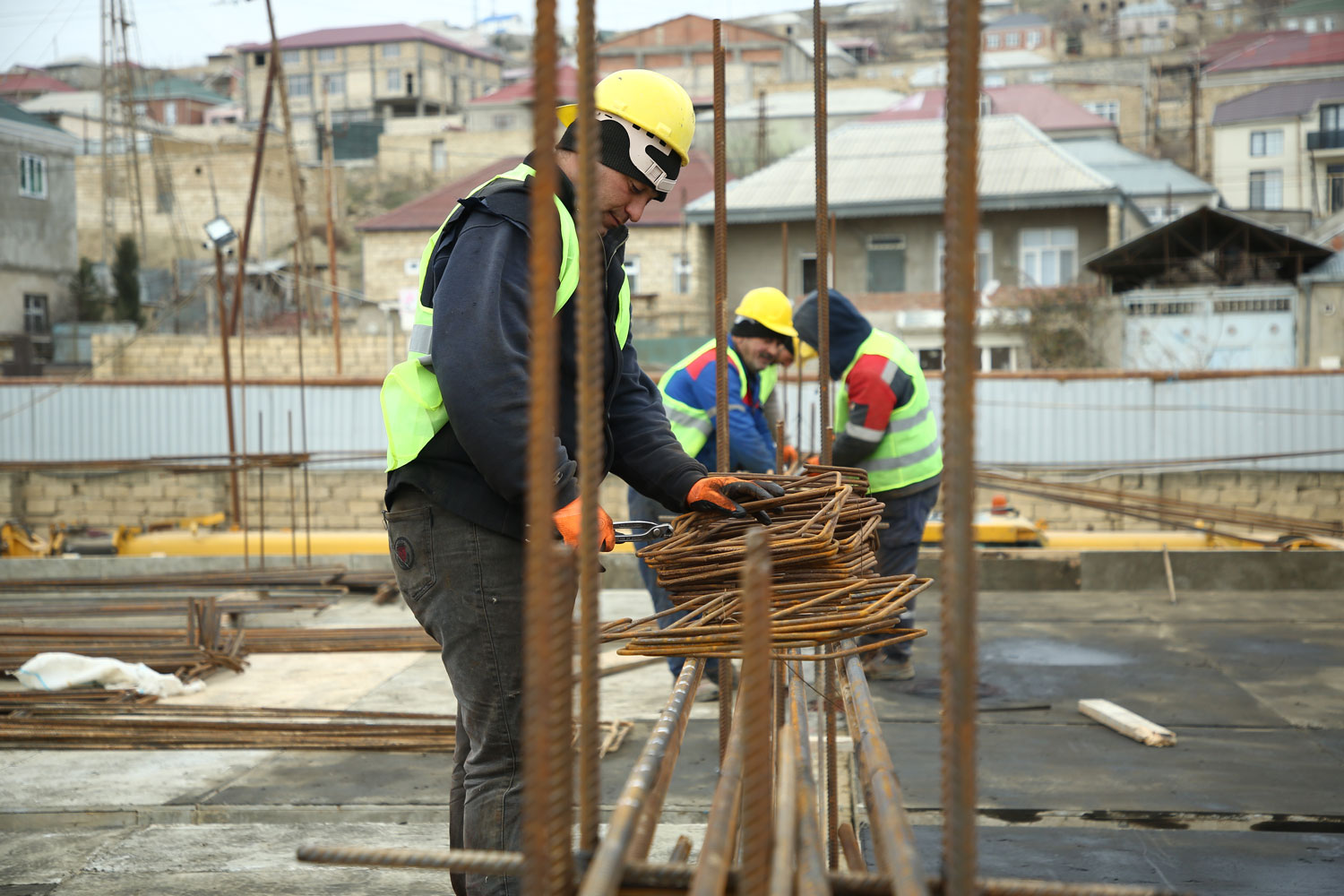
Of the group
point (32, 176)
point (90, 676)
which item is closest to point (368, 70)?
point (32, 176)

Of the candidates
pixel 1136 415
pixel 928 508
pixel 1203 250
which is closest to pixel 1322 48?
pixel 1203 250

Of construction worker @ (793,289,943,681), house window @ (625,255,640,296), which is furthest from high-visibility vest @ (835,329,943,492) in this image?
house window @ (625,255,640,296)

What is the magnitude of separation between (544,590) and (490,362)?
1.11 meters

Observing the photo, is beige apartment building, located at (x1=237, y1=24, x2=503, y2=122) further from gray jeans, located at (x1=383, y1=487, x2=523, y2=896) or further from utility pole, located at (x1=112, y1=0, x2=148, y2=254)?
gray jeans, located at (x1=383, y1=487, x2=523, y2=896)

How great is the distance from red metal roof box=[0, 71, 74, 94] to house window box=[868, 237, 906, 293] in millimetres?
60849

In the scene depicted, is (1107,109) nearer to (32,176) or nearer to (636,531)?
(32,176)

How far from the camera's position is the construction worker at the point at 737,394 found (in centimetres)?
611

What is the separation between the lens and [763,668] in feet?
4.83

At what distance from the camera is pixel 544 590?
4.78ft

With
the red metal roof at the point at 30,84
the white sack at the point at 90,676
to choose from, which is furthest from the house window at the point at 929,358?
the red metal roof at the point at 30,84

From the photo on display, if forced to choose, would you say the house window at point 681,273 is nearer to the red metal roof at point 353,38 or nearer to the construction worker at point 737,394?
the construction worker at point 737,394

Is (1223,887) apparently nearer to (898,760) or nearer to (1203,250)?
(898,760)

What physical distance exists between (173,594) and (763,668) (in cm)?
998

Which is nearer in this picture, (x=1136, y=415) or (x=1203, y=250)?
(x=1136, y=415)
